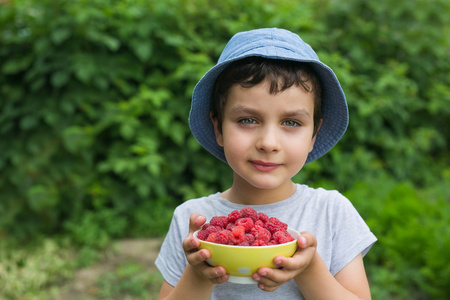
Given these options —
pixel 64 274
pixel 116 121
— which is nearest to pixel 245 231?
pixel 64 274

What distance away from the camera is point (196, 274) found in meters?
1.52

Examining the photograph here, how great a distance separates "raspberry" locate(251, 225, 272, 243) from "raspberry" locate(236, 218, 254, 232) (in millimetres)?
17

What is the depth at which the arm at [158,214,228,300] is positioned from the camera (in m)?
1.37

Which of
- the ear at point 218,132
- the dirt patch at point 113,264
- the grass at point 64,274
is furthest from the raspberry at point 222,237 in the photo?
the dirt patch at point 113,264

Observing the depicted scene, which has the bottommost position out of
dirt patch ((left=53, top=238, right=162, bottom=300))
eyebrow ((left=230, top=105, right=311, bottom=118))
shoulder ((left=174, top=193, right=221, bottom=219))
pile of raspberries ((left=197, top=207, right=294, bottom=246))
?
dirt patch ((left=53, top=238, right=162, bottom=300))

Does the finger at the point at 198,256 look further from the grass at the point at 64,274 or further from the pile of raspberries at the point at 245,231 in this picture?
the grass at the point at 64,274

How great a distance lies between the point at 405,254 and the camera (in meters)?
3.74

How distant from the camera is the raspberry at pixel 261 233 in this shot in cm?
135

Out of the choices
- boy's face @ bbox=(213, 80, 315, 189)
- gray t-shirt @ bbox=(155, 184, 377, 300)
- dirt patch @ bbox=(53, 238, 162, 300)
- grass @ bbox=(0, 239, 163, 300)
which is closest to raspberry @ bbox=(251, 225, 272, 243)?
boy's face @ bbox=(213, 80, 315, 189)

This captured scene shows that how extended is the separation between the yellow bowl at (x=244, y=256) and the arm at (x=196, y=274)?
0.02m

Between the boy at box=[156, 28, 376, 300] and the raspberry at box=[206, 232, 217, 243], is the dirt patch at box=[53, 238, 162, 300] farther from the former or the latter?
the raspberry at box=[206, 232, 217, 243]

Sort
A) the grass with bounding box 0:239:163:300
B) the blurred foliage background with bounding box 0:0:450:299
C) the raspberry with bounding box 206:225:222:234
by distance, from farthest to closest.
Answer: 1. the blurred foliage background with bounding box 0:0:450:299
2. the grass with bounding box 0:239:163:300
3. the raspberry with bounding box 206:225:222:234

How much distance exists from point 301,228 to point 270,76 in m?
0.55

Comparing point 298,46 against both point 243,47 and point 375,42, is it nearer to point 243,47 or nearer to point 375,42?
point 243,47
